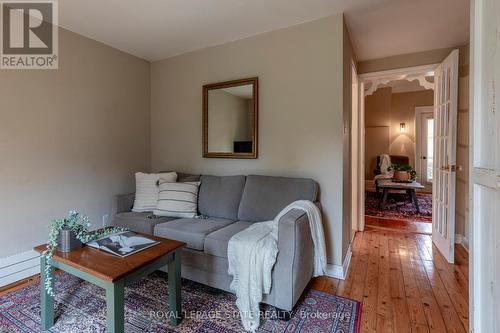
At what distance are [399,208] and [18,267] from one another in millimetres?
5537

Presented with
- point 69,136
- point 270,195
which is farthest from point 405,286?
point 69,136

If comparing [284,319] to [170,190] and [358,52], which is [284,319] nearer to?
[170,190]

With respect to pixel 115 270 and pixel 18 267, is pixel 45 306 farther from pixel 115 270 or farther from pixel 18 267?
pixel 18 267

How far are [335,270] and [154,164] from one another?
259 centimetres

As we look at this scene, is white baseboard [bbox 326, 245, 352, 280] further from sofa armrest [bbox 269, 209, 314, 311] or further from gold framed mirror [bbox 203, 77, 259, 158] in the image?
gold framed mirror [bbox 203, 77, 259, 158]

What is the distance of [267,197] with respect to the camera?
2.37 meters

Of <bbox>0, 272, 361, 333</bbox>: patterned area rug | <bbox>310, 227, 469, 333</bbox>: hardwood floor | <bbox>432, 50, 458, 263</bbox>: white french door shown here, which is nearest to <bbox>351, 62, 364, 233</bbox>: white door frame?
<bbox>310, 227, 469, 333</bbox>: hardwood floor

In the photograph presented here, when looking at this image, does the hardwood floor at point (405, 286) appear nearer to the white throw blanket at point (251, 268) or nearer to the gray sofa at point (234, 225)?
the gray sofa at point (234, 225)

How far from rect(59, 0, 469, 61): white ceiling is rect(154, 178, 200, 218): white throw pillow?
1582 millimetres

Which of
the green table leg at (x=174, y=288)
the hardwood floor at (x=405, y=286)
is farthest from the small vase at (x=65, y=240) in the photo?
the hardwood floor at (x=405, y=286)

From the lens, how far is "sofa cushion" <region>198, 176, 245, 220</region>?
2.54 meters

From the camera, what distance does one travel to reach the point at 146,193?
2.70 meters

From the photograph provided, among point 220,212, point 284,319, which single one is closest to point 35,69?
point 220,212

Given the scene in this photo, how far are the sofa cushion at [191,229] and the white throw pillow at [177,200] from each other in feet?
0.46
